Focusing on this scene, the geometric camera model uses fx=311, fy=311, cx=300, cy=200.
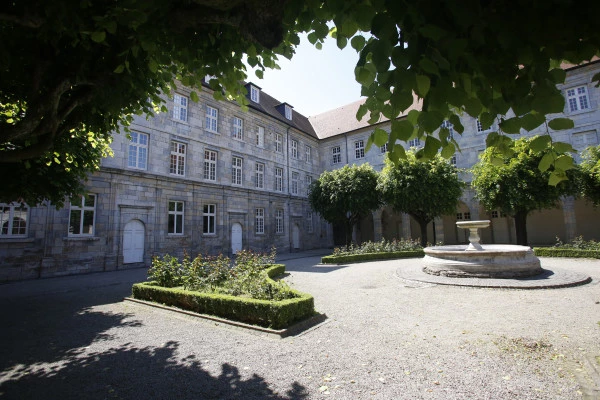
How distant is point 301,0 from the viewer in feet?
8.02

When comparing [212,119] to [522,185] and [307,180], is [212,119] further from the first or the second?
[522,185]

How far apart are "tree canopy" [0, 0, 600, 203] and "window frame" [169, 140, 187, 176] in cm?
1304

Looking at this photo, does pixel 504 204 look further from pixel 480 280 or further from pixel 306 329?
pixel 306 329

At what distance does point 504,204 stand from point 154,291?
1736cm

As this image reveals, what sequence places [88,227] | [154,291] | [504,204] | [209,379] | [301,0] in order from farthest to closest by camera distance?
[504,204], [88,227], [154,291], [209,379], [301,0]

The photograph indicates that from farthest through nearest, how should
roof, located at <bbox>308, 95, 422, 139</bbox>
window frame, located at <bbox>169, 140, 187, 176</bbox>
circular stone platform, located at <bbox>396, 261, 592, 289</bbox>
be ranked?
roof, located at <bbox>308, 95, 422, 139</bbox>
window frame, located at <bbox>169, 140, 187, 176</bbox>
circular stone platform, located at <bbox>396, 261, 592, 289</bbox>

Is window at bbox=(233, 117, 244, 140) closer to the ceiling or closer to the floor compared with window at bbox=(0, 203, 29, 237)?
closer to the ceiling

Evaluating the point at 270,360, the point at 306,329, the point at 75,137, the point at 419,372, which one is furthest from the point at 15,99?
the point at 419,372

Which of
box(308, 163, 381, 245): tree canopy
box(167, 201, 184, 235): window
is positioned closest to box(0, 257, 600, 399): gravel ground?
box(167, 201, 184, 235): window

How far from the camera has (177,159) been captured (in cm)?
1853

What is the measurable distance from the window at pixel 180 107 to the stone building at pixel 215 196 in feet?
0.21

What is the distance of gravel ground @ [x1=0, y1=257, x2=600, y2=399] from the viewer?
359 cm

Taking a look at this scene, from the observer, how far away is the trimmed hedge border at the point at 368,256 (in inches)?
634

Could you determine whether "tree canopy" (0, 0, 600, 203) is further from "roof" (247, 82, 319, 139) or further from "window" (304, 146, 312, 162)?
"window" (304, 146, 312, 162)
